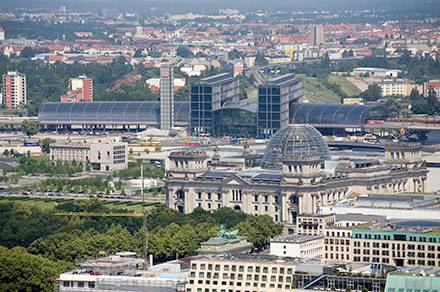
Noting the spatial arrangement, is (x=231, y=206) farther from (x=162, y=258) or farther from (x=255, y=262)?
(x=255, y=262)

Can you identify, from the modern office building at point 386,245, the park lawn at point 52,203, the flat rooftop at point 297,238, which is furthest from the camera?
the park lawn at point 52,203

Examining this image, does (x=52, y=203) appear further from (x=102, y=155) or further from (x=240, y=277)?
(x=240, y=277)

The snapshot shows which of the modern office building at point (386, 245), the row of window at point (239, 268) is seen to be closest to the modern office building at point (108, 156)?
the modern office building at point (386, 245)

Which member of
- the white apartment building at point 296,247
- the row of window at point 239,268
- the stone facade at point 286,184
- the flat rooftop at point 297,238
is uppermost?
the stone facade at point 286,184

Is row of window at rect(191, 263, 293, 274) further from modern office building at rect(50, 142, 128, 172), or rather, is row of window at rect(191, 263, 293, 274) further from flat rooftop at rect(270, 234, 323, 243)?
modern office building at rect(50, 142, 128, 172)

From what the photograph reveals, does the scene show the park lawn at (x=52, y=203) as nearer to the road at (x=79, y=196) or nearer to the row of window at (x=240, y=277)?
the road at (x=79, y=196)

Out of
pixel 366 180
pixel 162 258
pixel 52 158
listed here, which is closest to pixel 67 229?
pixel 162 258
